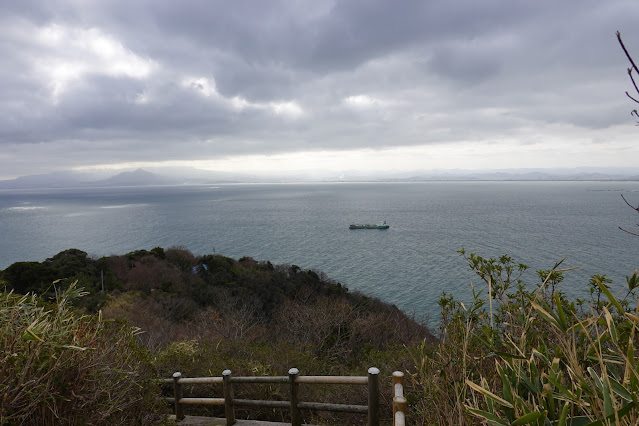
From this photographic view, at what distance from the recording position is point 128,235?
177 ft

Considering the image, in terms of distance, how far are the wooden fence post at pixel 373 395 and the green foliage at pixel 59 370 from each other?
96.6 inches

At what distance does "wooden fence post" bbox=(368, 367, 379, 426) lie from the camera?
3.83 meters

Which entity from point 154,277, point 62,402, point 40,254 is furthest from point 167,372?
point 40,254

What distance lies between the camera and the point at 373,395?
388 centimetres

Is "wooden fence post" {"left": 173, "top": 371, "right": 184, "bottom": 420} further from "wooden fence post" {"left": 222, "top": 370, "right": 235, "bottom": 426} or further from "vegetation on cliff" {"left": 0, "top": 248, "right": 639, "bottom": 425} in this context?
"wooden fence post" {"left": 222, "top": 370, "right": 235, "bottom": 426}

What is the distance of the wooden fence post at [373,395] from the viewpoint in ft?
12.6

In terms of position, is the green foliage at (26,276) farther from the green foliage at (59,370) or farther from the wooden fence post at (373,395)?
the wooden fence post at (373,395)

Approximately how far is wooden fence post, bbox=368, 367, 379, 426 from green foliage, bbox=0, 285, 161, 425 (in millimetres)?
2453

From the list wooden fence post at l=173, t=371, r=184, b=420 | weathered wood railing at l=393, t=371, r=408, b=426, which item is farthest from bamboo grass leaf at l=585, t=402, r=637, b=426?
wooden fence post at l=173, t=371, r=184, b=420

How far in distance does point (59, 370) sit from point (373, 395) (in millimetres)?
3043

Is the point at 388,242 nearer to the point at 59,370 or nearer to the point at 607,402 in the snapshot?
the point at 59,370

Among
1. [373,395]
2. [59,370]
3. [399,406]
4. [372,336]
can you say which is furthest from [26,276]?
[399,406]

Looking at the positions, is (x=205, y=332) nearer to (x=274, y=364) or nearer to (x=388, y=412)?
(x=274, y=364)

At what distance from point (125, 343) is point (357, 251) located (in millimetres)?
39085
